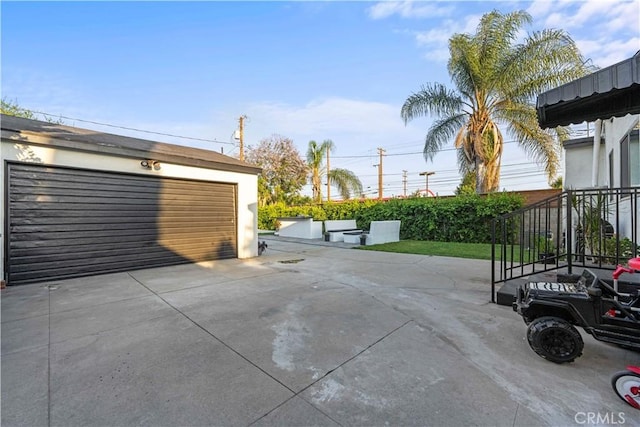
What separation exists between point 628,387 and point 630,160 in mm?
6607

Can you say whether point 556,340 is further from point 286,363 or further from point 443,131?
point 443,131

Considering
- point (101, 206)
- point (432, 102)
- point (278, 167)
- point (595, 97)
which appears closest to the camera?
point (595, 97)

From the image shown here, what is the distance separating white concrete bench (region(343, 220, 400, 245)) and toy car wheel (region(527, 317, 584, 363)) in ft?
30.7

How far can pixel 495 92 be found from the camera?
41.8 feet

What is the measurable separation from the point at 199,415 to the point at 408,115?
577 inches

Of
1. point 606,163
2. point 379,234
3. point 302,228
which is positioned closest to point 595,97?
point 606,163

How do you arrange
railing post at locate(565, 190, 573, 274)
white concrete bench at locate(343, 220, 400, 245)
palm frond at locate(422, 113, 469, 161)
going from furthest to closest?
palm frond at locate(422, 113, 469, 161), white concrete bench at locate(343, 220, 400, 245), railing post at locate(565, 190, 573, 274)

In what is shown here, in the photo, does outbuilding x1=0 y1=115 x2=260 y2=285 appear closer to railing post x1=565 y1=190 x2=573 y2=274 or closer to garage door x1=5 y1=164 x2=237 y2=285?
garage door x1=5 y1=164 x2=237 y2=285

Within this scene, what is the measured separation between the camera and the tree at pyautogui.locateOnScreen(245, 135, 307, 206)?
24.3 m

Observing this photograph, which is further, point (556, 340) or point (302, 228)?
point (302, 228)

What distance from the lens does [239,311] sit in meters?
3.80

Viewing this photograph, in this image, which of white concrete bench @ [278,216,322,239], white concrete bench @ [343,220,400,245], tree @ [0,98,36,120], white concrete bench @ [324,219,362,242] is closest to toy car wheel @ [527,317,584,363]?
white concrete bench @ [343,220,400,245]

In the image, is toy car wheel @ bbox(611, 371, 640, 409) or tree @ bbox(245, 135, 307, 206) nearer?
toy car wheel @ bbox(611, 371, 640, 409)

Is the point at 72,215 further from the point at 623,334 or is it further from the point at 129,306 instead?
the point at 623,334
